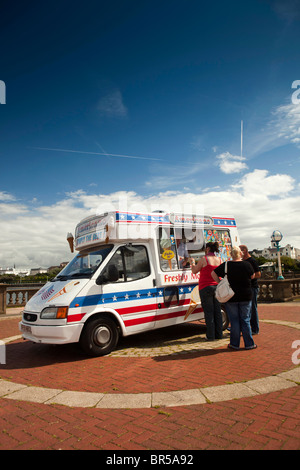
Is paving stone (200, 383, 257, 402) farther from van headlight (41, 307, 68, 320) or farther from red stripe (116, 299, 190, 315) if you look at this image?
van headlight (41, 307, 68, 320)

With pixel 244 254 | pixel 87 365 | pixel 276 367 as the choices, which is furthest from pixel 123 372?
pixel 244 254

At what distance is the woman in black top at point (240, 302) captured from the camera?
222 inches

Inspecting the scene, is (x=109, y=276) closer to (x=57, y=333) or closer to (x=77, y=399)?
(x=57, y=333)

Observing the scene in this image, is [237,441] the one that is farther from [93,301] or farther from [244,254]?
[244,254]

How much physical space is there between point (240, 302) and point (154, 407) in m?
2.79

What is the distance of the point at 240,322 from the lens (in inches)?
226

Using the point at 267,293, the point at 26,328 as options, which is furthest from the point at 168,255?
the point at 267,293

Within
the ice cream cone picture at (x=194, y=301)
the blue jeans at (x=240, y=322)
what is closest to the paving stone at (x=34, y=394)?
the blue jeans at (x=240, y=322)

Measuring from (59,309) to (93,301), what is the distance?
580 mm

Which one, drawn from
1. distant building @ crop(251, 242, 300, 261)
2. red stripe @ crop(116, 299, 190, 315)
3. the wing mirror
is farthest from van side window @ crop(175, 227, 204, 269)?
→ distant building @ crop(251, 242, 300, 261)

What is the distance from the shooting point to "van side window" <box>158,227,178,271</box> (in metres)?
6.72

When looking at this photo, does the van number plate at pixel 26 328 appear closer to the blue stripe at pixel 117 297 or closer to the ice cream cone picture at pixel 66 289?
the ice cream cone picture at pixel 66 289

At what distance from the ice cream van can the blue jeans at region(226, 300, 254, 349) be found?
1358 mm
